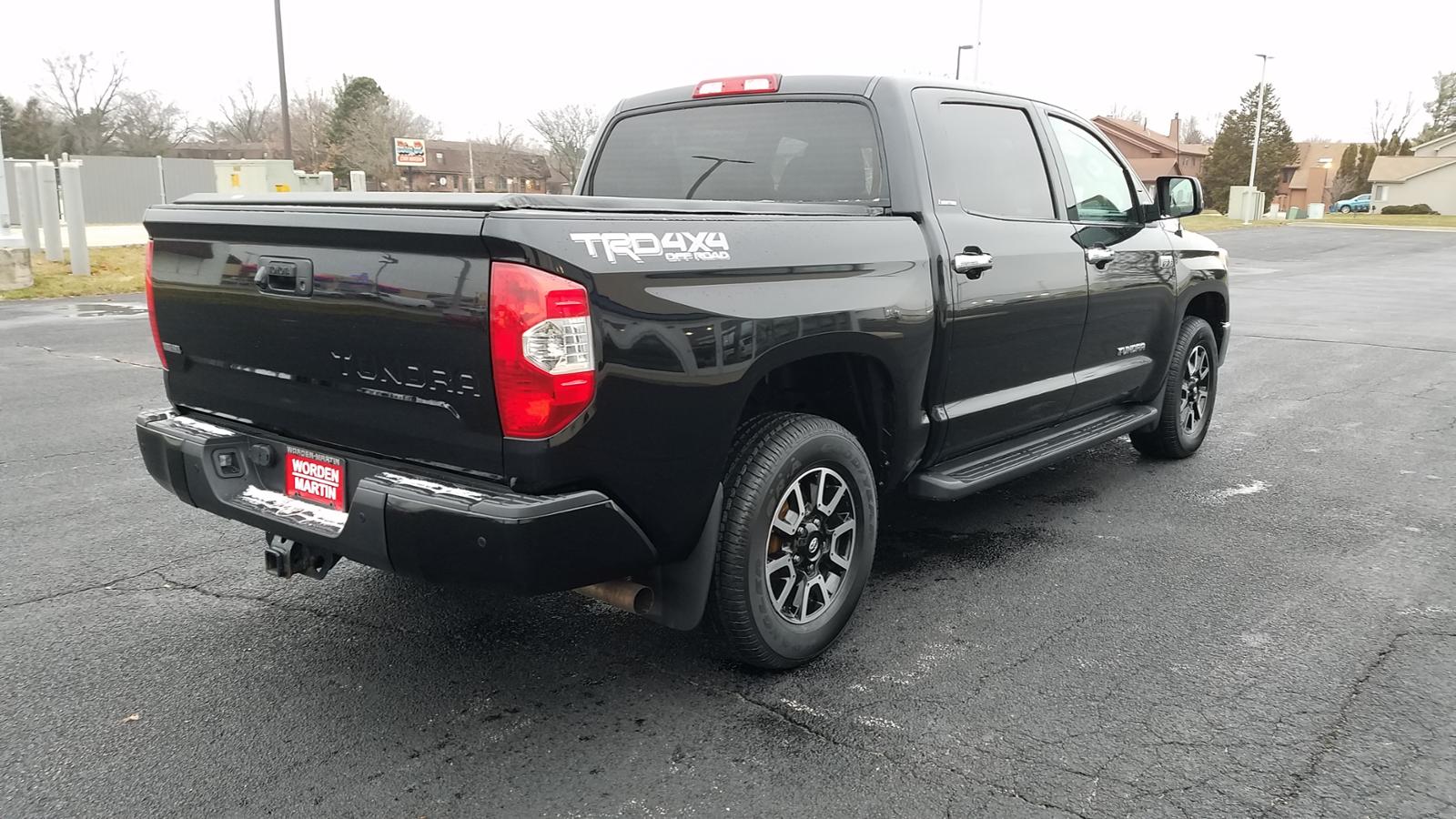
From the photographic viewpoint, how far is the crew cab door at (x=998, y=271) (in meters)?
3.96

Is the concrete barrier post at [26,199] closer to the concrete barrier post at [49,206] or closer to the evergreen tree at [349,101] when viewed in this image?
the concrete barrier post at [49,206]

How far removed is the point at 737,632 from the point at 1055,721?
964mm

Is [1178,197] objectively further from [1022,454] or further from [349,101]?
[349,101]

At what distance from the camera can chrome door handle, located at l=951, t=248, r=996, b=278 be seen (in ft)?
12.7

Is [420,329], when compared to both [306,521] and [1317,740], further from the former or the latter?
[1317,740]

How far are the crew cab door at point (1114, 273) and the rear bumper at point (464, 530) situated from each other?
9.26ft

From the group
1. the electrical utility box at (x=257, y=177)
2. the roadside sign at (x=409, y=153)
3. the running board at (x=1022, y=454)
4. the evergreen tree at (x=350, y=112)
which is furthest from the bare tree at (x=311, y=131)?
the running board at (x=1022, y=454)

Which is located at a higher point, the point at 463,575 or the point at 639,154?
the point at 639,154

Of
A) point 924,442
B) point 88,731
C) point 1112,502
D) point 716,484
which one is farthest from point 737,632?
point 1112,502

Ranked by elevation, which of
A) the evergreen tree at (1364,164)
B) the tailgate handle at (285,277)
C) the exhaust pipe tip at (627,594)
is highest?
the evergreen tree at (1364,164)

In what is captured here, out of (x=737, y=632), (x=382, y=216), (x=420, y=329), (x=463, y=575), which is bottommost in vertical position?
(x=737, y=632)

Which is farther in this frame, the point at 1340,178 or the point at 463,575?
the point at 1340,178

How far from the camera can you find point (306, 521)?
2965 mm

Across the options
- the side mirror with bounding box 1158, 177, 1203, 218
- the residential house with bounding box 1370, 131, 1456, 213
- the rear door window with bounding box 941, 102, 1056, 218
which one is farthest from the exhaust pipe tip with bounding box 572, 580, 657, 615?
the residential house with bounding box 1370, 131, 1456, 213
